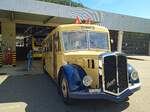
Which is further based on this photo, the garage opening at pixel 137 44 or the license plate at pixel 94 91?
the garage opening at pixel 137 44

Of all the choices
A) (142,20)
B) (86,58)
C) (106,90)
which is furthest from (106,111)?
(142,20)

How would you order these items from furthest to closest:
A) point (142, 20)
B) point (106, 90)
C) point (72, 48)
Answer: point (142, 20) → point (72, 48) → point (106, 90)

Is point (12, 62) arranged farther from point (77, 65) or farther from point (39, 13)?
point (77, 65)

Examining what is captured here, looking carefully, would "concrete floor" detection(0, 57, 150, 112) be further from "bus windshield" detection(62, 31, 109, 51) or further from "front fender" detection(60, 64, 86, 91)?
"bus windshield" detection(62, 31, 109, 51)

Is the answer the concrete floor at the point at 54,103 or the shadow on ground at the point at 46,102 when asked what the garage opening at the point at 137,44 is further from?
the shadow on ground at the point at 46,102

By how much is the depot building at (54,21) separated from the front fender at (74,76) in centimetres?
539

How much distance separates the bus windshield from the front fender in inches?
44.3

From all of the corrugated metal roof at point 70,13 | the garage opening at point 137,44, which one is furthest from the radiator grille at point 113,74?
the garage opening at point 137,44

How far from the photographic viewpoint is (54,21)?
87.8 feet

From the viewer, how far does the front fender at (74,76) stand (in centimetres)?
705

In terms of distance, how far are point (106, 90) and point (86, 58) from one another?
116 centimetres

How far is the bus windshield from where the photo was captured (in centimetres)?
862

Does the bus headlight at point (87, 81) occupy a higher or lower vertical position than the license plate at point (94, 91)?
higher

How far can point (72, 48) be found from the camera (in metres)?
8.58
